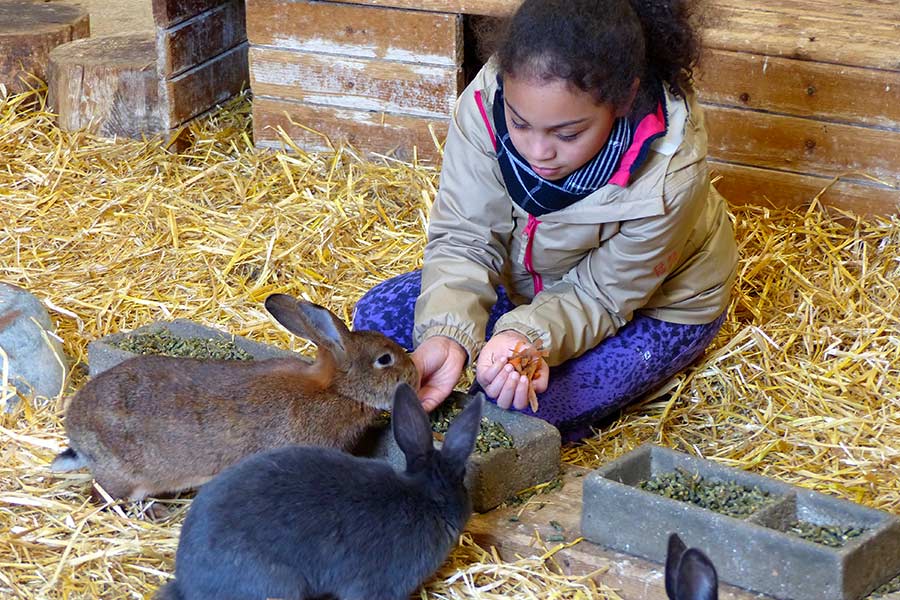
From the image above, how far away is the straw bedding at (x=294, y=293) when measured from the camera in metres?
3.02

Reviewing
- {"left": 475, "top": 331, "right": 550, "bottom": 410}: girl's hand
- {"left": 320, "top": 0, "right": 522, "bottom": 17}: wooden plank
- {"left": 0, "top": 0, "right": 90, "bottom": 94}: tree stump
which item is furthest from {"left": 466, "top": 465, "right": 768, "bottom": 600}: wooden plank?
{"left": 0, "top": 0, "right": 90, "bottom": 94}: tree stump

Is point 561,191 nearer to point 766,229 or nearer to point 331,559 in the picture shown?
point 331,559

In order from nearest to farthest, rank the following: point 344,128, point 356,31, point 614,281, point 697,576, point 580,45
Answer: point 697,576
point 580,45
point 614,281
point 356,31
point 344,128

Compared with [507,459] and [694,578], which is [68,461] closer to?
[507,459]

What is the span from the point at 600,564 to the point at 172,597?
92cm

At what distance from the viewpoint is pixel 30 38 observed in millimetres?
5992

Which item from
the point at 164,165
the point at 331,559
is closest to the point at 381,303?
the point at 331,559

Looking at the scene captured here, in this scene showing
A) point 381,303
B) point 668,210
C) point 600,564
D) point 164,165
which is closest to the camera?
point 600,564

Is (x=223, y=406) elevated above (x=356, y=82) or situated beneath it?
situated beneath

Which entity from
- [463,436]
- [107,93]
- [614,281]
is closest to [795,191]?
[614,281]

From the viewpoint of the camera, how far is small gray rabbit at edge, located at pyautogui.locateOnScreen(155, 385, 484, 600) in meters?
2.55

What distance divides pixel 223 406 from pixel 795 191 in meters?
2.58

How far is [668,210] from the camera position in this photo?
3.27 meters

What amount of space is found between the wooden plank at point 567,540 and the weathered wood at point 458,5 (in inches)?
88.1
